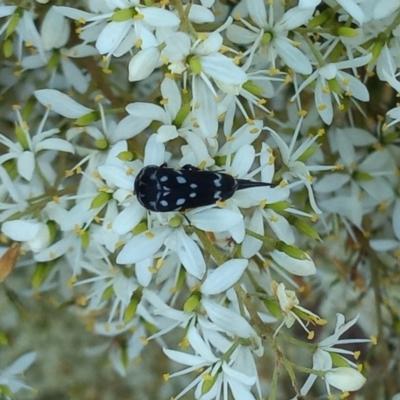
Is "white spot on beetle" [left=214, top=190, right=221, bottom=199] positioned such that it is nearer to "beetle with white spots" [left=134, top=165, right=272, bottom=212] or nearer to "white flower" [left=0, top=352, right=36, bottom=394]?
"beetle with white spots" [left=134, top=165, right=272, bottom=212]

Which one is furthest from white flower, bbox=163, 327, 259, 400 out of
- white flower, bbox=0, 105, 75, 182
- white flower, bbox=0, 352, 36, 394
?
white flower, bbox=0, 352, 36, 394

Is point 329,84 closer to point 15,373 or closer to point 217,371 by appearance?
point 217,371

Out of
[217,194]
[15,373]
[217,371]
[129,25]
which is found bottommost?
[15,373]

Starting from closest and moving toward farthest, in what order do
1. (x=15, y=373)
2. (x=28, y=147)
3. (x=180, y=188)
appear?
1. (x=180, y=188)
2. (x=28, y=147)
3. (x=15, y=373)

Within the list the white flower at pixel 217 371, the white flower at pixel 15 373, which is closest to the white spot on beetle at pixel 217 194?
the white flower at pixel 217 371

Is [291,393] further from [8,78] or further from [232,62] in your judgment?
[232,62]

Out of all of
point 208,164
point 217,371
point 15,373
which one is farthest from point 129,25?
point 15,373

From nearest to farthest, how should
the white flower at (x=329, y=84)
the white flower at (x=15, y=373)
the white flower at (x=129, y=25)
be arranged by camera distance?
the white flower at (x=129, y=25) < the white flower at (x=329, y=84) < the white flower at (x=15, y=373)

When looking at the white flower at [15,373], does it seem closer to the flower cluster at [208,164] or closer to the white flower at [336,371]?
the flower cluster at [208,164]

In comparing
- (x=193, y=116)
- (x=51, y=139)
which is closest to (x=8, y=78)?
(x=51, y=139)
